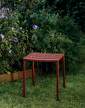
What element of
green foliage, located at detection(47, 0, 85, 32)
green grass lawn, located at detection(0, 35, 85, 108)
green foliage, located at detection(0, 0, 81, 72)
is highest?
green foliage, located at detection(47, 0, 85, 32)

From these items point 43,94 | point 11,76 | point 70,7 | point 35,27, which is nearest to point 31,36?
point 35,27

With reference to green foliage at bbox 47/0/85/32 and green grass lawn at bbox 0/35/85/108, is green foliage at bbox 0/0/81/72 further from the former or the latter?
green foliage at bbox 47/0/85/32

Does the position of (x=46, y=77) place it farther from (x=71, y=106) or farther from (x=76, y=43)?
(x=71, y=106)

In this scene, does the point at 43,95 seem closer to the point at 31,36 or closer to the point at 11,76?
the point at 11,76

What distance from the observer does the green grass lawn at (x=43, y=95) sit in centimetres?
636

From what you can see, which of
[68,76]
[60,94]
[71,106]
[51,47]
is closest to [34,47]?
[51,47]

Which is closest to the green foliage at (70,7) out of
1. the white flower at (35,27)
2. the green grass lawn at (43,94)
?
the white flower at (35,27)

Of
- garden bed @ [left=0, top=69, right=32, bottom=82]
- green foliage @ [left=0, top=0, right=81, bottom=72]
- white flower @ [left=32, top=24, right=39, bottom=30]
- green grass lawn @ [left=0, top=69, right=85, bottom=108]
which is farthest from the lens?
white flower @ [left=32, top=24, right=39, bottom=30]

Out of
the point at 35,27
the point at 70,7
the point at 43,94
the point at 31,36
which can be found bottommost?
the point at 43,94

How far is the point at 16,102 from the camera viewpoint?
21.2 ft

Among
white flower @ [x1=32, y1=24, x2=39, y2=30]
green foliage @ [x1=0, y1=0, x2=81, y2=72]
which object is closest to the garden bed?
green foliage @ [x1=0, y1=0, x2=81, y2=72]

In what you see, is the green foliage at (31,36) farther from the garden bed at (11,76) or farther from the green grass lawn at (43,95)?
the green grass lawn at (43,95)

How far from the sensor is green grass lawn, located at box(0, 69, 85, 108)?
636 centimetres

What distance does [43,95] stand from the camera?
6879 mm
